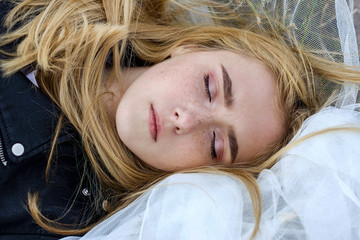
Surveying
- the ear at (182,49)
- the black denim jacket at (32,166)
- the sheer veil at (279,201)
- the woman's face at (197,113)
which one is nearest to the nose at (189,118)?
the woman's face at (197,113)

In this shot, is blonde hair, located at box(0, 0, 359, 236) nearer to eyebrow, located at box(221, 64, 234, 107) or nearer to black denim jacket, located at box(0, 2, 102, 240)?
black denim jacket, located at box(0, 2, 102, 240)

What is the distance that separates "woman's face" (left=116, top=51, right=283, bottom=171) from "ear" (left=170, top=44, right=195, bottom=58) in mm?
104

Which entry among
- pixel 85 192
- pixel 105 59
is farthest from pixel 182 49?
pixel 85 192

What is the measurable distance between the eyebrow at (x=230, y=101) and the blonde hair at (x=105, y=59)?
74 millimetres

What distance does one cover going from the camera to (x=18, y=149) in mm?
1488

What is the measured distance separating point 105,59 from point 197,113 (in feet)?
1.59

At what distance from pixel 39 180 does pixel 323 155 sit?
1.04 m

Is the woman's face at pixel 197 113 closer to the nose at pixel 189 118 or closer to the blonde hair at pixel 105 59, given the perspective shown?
A: the nose at pixel 189 118

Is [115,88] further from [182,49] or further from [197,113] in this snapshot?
[197,113]

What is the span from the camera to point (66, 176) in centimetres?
163

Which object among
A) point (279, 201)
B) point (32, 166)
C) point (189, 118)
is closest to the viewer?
point (279, 201)

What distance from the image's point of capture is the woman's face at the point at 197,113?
1457mm

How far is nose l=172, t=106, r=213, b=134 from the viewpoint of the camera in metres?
1.43

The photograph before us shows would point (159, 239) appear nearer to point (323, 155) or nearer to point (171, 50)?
point (323, 155)
